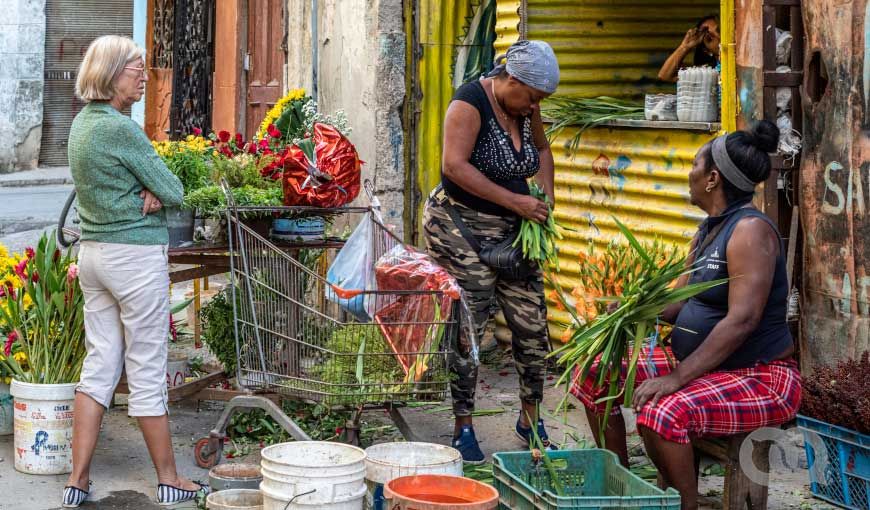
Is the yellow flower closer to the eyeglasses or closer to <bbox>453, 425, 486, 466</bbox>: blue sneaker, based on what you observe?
the eyeglasses

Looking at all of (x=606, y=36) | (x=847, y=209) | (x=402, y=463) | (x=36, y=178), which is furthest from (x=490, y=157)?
(x=36, y=178)

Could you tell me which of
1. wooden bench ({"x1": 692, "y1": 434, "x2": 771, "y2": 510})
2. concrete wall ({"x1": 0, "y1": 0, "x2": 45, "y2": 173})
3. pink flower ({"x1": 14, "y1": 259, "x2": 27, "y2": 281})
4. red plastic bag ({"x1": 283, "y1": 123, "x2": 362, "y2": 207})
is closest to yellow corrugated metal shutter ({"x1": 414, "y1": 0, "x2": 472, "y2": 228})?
red plastic bag ({"x1": 283, "y1": 123, "x2": 362, "y2": 207})

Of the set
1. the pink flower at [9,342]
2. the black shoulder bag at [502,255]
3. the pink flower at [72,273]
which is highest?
the black shoulder bag at [502,255]

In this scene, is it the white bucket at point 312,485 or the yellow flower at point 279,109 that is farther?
the yellow flower at point 279,109

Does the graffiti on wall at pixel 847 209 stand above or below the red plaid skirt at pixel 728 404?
above

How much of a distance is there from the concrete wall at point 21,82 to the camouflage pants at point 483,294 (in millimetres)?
15641

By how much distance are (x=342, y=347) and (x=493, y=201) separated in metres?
1.00

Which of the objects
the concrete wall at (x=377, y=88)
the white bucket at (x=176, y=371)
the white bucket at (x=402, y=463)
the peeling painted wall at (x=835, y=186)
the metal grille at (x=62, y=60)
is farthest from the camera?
the metal grille at (x=62, y=60)

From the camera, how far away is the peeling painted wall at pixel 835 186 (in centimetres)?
549

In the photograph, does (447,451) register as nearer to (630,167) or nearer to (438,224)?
(438,224)

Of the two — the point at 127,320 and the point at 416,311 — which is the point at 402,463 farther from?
the point at 127,320

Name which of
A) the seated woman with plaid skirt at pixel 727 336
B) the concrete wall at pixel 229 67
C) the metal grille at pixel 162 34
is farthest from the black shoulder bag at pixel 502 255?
the metal grille at pixel 162 34

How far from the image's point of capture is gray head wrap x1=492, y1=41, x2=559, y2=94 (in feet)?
17.6

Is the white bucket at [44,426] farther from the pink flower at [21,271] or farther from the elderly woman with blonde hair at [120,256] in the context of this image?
the pink flower at [21,271]
